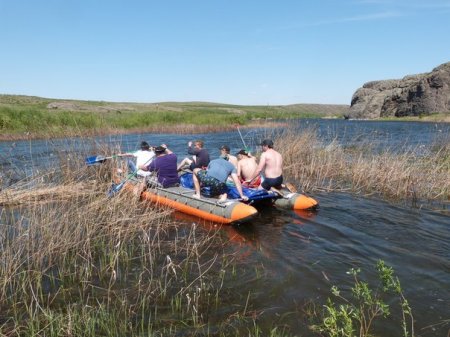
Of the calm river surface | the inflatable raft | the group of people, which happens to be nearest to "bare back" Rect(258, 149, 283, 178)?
the group of people

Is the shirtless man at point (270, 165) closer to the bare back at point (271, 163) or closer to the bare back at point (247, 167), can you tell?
the bare back at point (271, 163)

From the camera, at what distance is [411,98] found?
2280 inches

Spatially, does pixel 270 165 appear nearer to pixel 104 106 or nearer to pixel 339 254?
pixel 339 254

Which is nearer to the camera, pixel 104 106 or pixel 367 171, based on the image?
pixel 367 171

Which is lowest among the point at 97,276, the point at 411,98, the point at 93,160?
the point at 97,276

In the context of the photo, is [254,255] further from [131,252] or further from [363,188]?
[363,188]

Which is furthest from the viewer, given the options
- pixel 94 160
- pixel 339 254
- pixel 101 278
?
pixel 94 160

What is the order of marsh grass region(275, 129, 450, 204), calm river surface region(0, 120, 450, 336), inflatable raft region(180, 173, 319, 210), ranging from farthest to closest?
marsh grass region(275, 129, 450, 204) < inflatable raft region(180, 173, 319, 210) < calm river surface region(0, 120, 450, 336)

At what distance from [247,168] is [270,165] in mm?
811

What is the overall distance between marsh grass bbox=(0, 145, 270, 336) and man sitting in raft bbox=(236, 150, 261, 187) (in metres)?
2.60

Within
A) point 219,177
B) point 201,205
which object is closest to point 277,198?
point 219,177

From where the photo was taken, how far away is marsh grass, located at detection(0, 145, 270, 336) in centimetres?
444

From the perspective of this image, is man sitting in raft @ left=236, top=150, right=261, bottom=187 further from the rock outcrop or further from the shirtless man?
the rock outcrop

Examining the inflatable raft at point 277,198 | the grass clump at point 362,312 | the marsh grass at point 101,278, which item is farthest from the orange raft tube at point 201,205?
the grass clump at point 362,312
